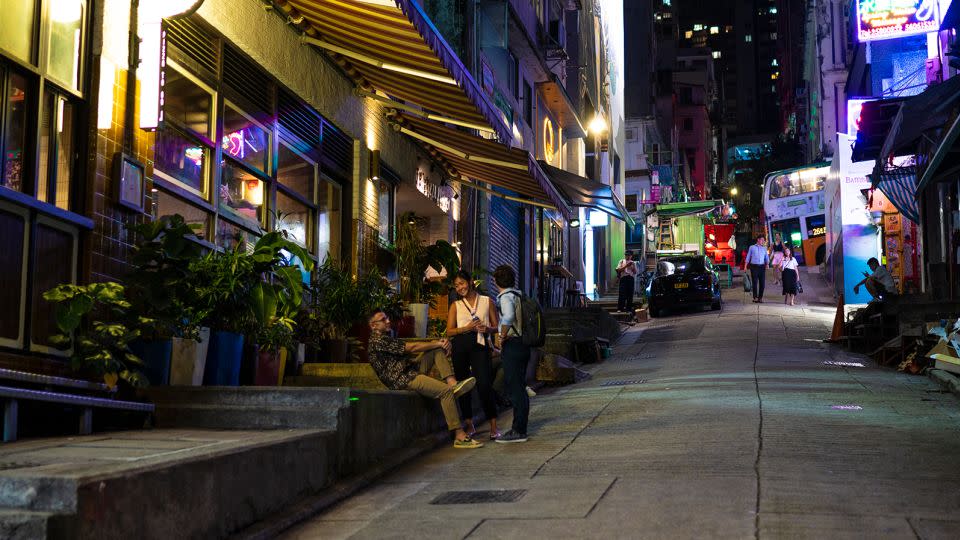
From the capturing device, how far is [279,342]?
10070mm

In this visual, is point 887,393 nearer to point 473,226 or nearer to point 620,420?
point 620,420

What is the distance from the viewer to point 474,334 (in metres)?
10.7

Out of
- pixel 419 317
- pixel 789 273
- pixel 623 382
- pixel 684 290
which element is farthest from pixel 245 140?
pixel 789 273

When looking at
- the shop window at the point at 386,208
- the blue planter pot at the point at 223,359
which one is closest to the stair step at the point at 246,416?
the blue planter pot at the point at 223,359

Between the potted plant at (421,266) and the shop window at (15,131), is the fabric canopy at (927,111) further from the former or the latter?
the shop window at (15,131)

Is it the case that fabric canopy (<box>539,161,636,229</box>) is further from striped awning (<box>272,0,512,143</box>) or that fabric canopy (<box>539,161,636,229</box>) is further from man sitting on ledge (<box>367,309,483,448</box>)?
man sitting on ledge (<box>367,309,483,448</box>)

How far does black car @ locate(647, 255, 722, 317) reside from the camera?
31.3 metres

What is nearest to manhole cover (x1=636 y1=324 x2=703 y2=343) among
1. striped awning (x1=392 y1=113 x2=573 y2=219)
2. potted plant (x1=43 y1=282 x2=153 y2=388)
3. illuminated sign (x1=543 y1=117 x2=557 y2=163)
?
striped awning (x1=392 y1=113 x2=573 y2=219)

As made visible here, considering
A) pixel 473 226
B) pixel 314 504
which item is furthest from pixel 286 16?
pixel 473 226

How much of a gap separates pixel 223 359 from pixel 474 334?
2.68 metres

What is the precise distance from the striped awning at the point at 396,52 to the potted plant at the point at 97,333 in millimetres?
4193

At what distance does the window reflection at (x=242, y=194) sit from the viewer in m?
11.3

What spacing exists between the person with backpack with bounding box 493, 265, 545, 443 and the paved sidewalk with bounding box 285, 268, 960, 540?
1.15 feet

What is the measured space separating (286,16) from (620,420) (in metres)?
5.86
